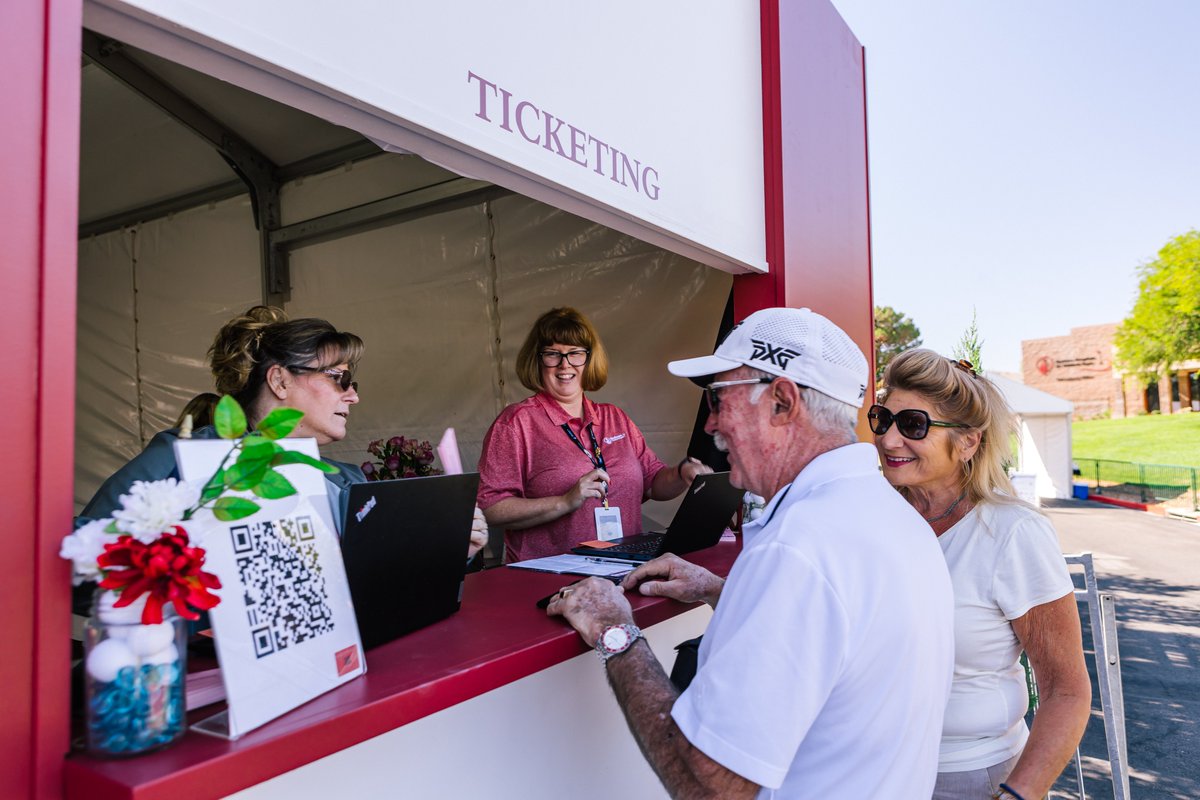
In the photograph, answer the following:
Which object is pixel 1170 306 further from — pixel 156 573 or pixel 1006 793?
pixel 156 573

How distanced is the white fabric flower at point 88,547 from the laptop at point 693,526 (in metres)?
1.63

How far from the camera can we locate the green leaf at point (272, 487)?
3.43 ft

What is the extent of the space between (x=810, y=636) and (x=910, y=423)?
3.31ft

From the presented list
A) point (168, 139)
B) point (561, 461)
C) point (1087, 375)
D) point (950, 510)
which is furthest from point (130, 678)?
point (1087, 375)

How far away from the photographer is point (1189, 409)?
48594 millimetres

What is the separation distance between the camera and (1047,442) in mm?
21969

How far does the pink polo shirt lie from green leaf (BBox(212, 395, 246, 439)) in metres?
1.99

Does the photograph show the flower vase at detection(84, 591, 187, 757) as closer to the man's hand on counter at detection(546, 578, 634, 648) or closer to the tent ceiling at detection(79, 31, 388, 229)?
the man's hand on counter at detection(546, 578, 634, 648)

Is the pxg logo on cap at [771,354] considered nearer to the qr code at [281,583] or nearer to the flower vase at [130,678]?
the qr code at [281,583]

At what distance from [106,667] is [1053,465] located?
2499cm

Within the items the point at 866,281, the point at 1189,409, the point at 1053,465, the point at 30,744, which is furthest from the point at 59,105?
the point at 1189,409

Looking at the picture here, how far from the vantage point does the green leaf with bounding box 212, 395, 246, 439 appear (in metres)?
1.04

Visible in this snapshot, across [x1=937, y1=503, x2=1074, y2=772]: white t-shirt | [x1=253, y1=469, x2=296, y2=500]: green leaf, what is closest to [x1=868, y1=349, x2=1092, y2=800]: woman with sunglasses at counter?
[x1=937, y1=503, x2=1074, y2=772]: white t-shirt

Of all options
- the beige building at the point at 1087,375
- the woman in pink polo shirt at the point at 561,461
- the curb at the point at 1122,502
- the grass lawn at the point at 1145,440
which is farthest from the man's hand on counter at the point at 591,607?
the beige building at the point at 1087,375
